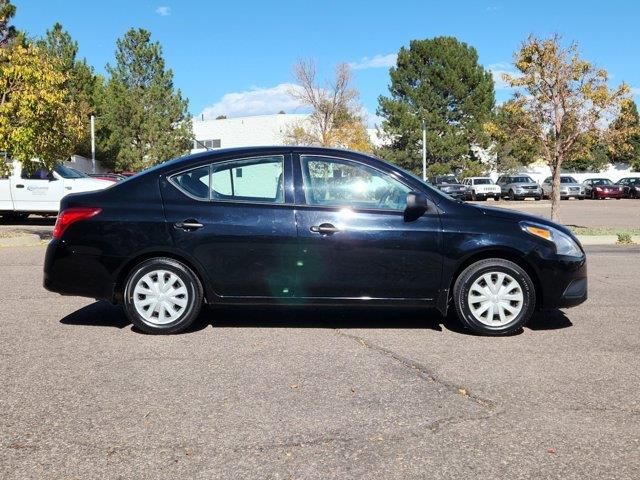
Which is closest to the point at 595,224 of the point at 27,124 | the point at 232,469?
the point at 27,124

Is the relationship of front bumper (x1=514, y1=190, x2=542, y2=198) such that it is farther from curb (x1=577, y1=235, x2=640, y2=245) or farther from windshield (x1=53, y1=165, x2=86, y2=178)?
windshield (x1=53, y1=165, x2=86, y2=178)

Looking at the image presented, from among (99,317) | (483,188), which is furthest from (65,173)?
(483,188)

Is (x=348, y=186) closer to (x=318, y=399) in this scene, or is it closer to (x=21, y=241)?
(x=318, y=399)

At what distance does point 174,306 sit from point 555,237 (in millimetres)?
3444

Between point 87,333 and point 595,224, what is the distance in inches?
710

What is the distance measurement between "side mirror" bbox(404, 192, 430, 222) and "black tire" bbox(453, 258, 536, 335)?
655 millimetres

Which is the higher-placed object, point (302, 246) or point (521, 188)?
point (521, 188)

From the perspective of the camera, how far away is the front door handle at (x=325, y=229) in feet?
19.0

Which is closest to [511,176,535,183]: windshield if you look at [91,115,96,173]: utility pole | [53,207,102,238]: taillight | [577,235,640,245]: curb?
[91,115,96,173]: utility pole

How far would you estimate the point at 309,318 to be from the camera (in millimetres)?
6664

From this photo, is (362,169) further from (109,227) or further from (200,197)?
(109,227)

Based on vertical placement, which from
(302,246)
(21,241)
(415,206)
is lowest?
(21,241)

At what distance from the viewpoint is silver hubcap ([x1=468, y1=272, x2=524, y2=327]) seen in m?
5.87

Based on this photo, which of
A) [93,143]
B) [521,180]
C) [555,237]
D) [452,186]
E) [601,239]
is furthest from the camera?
[521,180]
